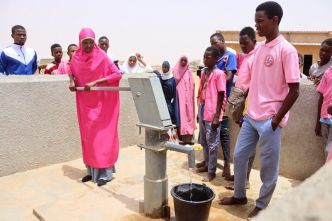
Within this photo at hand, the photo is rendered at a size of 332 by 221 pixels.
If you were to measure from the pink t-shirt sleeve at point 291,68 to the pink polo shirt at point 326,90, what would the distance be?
1301 millimetres

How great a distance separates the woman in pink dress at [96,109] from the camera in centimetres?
408

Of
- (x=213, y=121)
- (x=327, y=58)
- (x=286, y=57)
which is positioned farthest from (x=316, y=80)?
(x=286, y=57)

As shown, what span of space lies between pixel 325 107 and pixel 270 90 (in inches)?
53.0

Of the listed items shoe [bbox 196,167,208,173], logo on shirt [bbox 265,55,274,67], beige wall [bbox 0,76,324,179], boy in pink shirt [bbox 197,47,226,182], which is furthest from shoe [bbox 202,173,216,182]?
logo on shirt [bbox 265,55,274,67]

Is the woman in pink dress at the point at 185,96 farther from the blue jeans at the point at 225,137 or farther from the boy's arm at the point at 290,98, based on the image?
the boy's arm at the point at 290,98

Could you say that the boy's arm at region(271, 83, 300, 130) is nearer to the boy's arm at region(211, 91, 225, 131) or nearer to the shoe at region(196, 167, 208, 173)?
the boy's arm at region(211, 91, 225, 131)

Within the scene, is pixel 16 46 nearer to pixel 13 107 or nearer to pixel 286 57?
pixel 13 107

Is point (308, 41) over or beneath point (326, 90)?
over

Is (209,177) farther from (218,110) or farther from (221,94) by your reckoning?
(221,94)

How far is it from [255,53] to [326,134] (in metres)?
1.53

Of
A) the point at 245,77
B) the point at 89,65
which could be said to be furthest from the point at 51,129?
the point at 245,77

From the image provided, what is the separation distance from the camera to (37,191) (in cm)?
402

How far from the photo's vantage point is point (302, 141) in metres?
4.16

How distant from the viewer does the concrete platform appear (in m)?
3.16
